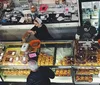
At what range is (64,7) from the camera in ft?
23.6

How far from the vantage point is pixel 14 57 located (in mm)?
6012

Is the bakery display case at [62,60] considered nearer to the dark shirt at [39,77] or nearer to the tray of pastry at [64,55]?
the tray of pastry at [64,55]

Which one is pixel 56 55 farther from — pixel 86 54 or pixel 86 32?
pixel 86 32

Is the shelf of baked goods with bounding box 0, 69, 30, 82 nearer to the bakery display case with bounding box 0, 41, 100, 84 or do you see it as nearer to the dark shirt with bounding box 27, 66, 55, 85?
the bakery display case with bounding box 0, 41, 100, 84

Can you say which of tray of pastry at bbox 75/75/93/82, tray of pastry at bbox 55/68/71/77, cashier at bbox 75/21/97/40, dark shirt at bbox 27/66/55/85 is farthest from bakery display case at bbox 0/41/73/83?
dark shirt at bbox 27/66/55/85

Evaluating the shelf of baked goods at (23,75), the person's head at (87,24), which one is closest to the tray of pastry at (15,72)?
the shelf of baked goods at (23,75)

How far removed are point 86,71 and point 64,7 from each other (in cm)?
215

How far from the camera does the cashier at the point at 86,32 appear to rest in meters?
5.97

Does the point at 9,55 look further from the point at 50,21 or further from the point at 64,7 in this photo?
the point at 64,7

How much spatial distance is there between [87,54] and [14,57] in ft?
5.92

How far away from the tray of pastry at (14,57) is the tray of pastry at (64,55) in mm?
797

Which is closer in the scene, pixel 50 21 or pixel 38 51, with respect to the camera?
pixel 38 51

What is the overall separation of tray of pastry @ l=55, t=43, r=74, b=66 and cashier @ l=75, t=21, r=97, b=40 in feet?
1.16

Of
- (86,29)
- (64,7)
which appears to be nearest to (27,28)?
(64,7)
